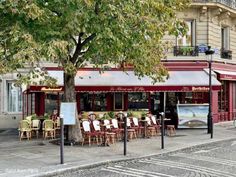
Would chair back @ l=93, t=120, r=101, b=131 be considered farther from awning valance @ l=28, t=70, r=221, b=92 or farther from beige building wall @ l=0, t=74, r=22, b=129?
beige building wall @ l=0, t=74, r=22, b=129

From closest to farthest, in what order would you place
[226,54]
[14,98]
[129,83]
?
[129,83], [14,98], [226,54]

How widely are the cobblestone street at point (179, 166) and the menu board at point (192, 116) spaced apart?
753cm

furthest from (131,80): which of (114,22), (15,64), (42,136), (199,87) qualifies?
(15,64)

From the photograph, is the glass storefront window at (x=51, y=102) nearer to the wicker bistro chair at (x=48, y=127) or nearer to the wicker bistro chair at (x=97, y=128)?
the wicker bistro chair at (x=48, y=127)

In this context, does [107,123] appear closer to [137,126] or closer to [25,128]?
[137,126]

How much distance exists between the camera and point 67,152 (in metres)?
15.5

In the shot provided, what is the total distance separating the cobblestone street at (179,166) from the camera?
1209 centimetres

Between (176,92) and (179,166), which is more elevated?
(176,92)

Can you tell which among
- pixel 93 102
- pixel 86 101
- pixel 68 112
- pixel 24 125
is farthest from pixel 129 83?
pixel 68 112

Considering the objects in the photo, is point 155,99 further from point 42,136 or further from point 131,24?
point 131,24

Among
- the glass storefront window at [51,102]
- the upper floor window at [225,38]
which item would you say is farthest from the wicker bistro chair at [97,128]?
the upper floor window at [225,38]

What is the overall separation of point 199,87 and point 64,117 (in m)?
10.6

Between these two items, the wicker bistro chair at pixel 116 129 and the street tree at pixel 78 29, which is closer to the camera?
the street tree at pixel 78 29

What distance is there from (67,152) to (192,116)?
10478mm
